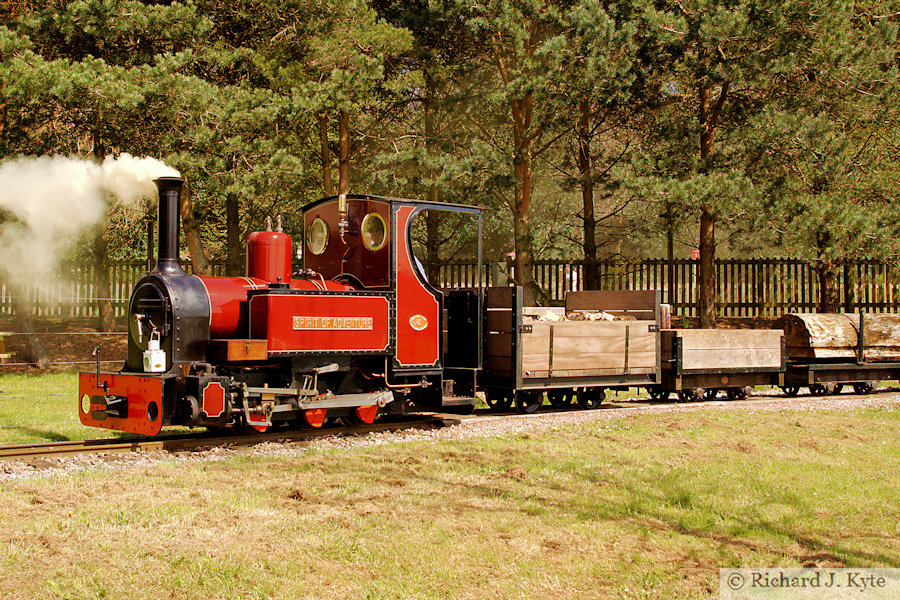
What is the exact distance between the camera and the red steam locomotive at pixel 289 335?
8.87 meters

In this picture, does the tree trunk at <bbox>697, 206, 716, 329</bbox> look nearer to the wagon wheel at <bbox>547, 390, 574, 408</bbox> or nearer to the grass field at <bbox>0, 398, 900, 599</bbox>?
the wagon wheel at <bbox>547, 390, 574, 408</bbox>

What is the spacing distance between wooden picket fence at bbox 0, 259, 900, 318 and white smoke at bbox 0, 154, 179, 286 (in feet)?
2.47

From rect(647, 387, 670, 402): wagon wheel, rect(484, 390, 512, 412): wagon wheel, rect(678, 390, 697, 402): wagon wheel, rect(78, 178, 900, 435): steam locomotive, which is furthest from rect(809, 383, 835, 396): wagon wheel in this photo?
rect(484, 390, 512, 412): wagon wheel

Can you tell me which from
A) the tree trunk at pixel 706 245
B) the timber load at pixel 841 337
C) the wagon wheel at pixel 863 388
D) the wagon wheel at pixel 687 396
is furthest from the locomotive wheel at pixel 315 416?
the tree trunk at pixel 706 245

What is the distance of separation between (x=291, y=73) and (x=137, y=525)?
41.8 ft

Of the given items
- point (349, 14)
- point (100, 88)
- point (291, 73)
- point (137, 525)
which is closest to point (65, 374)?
point (100, 88)

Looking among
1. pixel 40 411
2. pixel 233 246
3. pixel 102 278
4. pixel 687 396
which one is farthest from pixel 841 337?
pixel 102 278

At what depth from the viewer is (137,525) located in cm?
602

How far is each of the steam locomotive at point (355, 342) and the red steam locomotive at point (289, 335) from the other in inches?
0.6

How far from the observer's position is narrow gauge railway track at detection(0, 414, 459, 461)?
340 inches

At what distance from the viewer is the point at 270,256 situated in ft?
32.4

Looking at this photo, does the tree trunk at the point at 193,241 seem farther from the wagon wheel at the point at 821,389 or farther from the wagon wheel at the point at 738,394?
the wagon wheel at the point at 821,389

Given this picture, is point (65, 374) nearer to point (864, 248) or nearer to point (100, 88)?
point (100, 88)

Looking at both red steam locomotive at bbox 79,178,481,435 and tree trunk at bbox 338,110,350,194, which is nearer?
red steam locomotive at bbox 79,178,481,435
